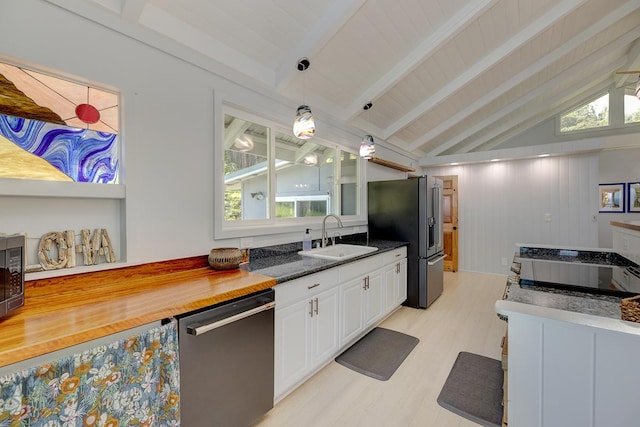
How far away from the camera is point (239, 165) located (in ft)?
7.89

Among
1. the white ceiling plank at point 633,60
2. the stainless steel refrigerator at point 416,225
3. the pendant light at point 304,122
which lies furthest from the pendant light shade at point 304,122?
the white ceiling plank at point 633,60

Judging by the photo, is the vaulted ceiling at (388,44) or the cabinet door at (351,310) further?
A: the cabinet door at (351,310)

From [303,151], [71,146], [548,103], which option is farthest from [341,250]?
[548,103]

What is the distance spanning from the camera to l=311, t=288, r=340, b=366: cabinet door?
2.08 m

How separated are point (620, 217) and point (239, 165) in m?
7.41

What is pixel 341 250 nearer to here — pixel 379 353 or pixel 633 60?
pixel 379 353

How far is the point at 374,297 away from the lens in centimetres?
289

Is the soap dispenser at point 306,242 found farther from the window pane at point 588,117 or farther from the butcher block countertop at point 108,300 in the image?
the window pane at point 588,117

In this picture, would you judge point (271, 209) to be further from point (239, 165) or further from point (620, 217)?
point (620, 217)

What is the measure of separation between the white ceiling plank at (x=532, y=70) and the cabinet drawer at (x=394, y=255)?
2.43 metres

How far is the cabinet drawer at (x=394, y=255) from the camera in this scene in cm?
314

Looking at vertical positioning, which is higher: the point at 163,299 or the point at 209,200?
the point at 209,200

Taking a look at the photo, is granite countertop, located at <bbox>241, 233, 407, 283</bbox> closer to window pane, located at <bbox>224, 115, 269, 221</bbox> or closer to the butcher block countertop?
the butcher block countertop

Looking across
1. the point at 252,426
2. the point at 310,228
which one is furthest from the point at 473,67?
the point at 252,426
